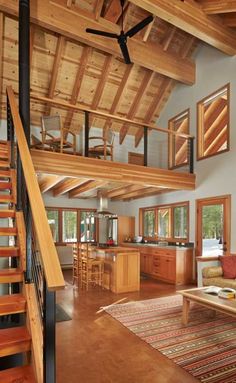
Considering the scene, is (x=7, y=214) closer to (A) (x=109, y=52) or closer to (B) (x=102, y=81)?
(A) (x=109, y=52)

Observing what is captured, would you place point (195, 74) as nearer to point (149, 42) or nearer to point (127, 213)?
point (149, 42)

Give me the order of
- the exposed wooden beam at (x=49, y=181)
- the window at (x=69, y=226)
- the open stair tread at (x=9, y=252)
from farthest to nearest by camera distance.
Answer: the window at (x=69, y=226)
the exposed wooden beam at (x=49, y=181)
the open stair tread at (x=9, y=252)

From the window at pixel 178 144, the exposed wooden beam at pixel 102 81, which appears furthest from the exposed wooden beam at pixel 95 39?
the window at pixel 178 144

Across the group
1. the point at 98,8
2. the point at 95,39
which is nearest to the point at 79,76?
the point at 95,39

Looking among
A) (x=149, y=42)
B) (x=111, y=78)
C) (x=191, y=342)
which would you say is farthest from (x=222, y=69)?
(x=191, y=342)

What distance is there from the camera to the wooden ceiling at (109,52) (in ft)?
Result: 16.9

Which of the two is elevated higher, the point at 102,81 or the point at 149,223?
the point at 102,81

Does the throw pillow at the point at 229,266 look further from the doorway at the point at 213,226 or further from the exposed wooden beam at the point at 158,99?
the exposed wooden beam at the point at 158,99

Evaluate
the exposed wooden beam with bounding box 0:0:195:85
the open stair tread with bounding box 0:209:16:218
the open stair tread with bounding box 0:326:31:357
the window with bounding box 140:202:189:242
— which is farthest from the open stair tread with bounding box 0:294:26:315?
the window with bounding box 140:202:189:242

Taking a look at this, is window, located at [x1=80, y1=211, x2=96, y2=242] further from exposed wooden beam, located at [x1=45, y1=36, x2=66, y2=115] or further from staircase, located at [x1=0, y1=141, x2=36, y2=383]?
staircase, located at [x1=0, y1=141, x2=36, y2=383]

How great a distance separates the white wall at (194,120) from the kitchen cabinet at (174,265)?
0.57 meters

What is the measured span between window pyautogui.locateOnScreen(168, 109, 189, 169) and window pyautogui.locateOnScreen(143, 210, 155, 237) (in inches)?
72.2

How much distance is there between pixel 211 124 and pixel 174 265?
3864mm

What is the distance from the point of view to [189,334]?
11.8 feet
